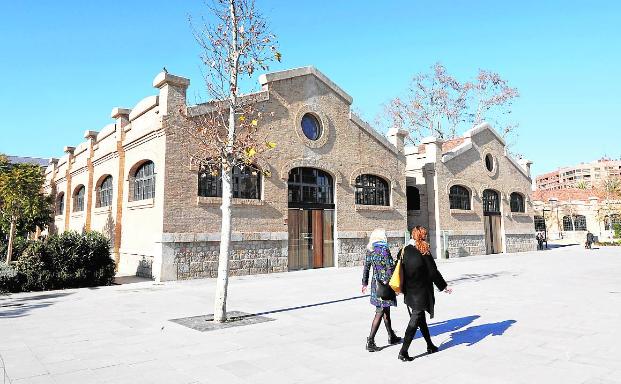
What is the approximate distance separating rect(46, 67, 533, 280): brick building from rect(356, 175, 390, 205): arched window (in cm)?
5

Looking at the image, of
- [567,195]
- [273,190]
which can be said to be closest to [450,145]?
[273,190]

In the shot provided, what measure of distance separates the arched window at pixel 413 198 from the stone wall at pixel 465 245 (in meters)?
2.59

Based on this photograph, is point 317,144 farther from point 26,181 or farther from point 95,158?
point 26,181

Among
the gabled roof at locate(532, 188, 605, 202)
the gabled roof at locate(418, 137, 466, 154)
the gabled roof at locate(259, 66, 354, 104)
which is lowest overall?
the gabled roof at locate(532, 188, 605, 202)

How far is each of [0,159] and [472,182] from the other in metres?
27.1

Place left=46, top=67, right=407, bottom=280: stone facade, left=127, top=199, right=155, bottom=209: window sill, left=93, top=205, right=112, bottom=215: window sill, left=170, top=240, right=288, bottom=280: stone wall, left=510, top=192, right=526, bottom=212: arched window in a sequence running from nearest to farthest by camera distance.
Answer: left=170, top=240, right=288, bottom=280: stone wall → left=46, top=67, right=407, bottom=280: stone facade → left=127, top=199, right=155, bottom=209: window sill → left=93, top=205, right=112, bottom=215: window sill → left=510, top=192, right=526, bottom=212: arched window

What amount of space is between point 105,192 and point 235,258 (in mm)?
9056

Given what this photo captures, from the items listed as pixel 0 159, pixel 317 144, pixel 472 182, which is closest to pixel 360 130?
pixel 317 144

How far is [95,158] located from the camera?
68.8ft

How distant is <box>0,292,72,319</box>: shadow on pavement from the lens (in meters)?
8.76

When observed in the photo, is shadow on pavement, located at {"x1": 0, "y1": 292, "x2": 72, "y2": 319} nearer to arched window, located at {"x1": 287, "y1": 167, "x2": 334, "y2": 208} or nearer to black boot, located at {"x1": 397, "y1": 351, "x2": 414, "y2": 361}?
black boot, located at {"x1": 397, "y1": 351, "x2": 414, "y2": 361}

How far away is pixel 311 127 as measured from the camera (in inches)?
740

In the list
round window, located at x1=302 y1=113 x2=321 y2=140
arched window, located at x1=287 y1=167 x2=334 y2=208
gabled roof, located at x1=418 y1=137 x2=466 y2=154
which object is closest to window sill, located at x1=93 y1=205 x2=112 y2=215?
arched window, located at x1=287 y1=167 x2=334 y2=208

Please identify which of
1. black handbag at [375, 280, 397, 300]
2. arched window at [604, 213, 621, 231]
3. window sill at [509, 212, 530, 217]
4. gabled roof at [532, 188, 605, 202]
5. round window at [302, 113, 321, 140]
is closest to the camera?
black handbag at [375, 280, 397, 300]
